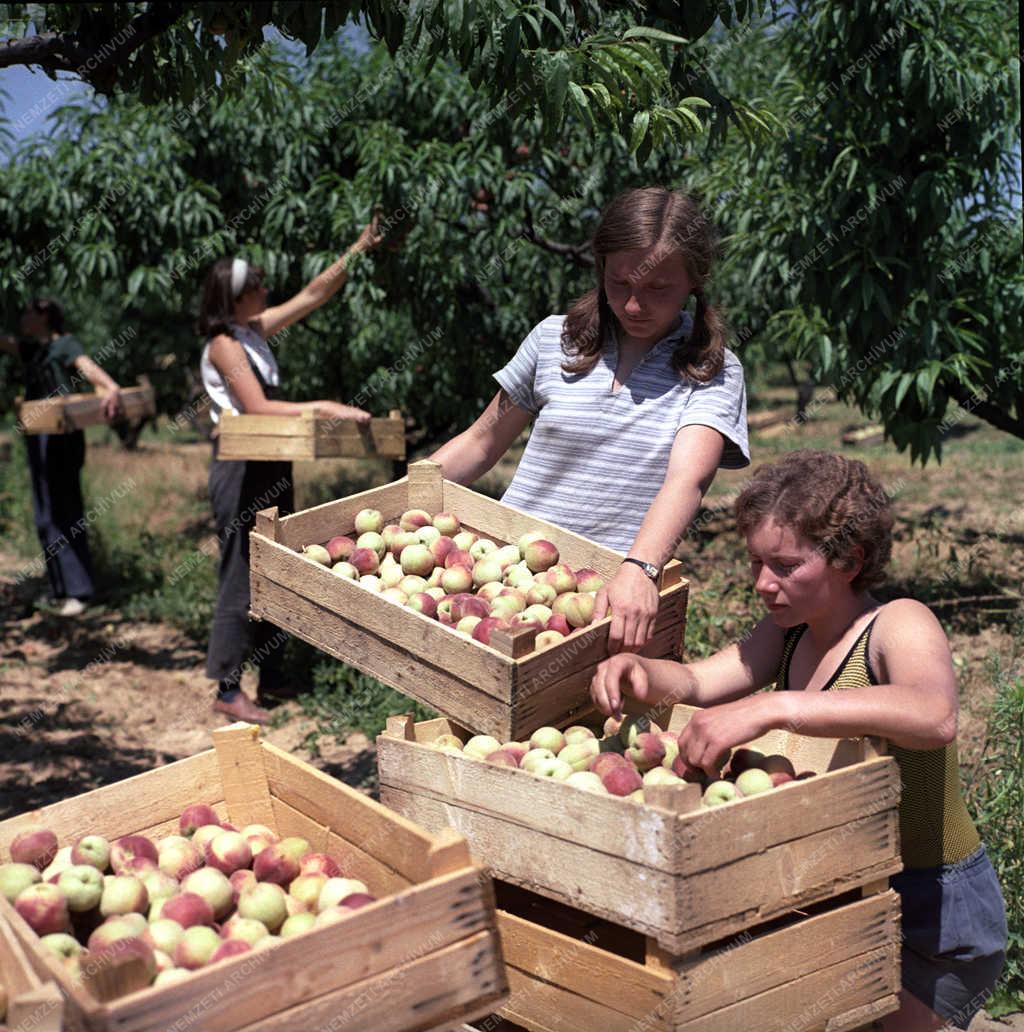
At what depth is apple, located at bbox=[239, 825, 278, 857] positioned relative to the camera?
2242mm

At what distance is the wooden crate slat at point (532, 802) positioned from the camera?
1.88 meters

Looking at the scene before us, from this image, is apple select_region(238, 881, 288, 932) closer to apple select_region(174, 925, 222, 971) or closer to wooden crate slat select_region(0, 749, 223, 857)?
apple select_region(174, 925, 222, 971)

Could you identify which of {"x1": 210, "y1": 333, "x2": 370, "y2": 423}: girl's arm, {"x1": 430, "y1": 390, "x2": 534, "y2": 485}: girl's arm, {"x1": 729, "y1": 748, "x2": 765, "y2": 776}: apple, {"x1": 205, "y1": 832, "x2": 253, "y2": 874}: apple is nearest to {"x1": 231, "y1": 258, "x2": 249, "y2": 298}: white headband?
{"x1": 210, "y1": 333, "x2": 370, "y2": 423}: girl's arm

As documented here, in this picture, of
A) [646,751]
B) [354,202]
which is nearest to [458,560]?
[646,751]

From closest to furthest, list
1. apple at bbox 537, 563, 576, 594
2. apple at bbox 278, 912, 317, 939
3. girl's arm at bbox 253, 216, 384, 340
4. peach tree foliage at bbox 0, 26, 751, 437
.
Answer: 1. apple at bbox 278, 912, 317, 939
2. apple at bbox 537, 563, 576, 594
3. girl's arm at bbox 253, 216, 384, 340
4. peach tree foliage at bbox 0, 26, 751, 437

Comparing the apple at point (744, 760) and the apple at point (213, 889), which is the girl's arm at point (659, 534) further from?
the apple at point (213, 889)

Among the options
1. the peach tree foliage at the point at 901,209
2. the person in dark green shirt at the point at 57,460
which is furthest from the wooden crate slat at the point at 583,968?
the person in dark green shirt at the point at 57,460

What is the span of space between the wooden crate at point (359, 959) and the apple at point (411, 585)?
63cm

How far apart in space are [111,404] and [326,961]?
598cm

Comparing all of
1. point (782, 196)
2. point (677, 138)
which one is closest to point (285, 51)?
point (782, 196)

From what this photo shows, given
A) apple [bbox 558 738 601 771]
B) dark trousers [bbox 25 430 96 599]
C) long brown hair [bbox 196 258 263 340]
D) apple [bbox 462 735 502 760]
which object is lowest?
dark trousers [bbox 25 430 96 599]

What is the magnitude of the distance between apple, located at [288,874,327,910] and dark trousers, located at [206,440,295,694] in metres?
3.12

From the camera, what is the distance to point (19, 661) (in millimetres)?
6785

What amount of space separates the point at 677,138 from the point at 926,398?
8.11 feet
